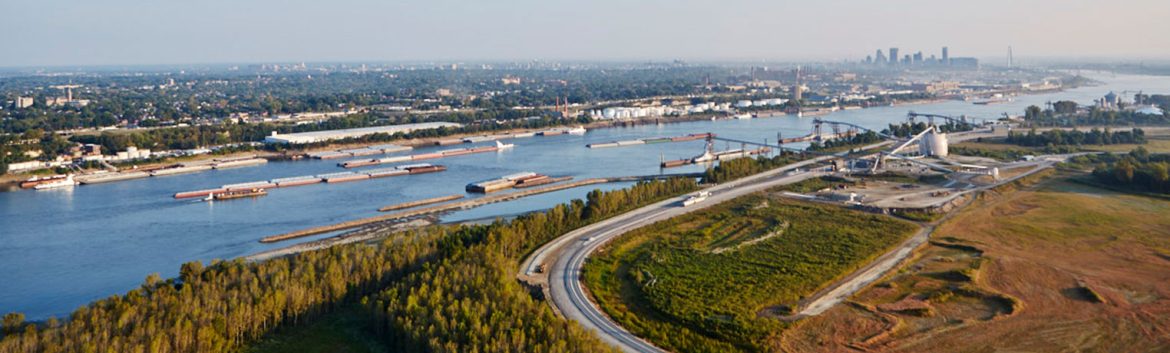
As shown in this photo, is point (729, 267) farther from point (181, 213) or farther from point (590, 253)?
point (181, 213)

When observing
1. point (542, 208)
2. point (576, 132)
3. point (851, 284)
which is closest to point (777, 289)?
point (851, 284)

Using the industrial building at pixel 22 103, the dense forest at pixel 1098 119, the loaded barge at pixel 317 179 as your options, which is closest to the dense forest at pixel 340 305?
the loaded barge at pixel 317 179

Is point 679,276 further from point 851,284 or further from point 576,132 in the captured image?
point 576,132

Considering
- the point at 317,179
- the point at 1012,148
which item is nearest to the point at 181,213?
the point at 317,179

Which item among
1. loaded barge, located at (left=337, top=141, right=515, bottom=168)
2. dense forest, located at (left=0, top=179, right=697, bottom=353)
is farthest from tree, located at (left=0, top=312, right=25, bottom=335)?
loaded barge, located at (left=337, top=141, right=515, bottom=168)

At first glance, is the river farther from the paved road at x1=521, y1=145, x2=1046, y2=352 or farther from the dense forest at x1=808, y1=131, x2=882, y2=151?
the dense forest at x1=808, y1=131, x2=882, y2=151
